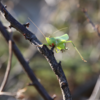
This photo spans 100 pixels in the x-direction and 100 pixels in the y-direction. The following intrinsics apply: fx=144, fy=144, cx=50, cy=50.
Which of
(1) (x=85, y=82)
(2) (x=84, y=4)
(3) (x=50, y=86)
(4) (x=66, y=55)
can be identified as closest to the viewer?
(1) (x=85, y=82)

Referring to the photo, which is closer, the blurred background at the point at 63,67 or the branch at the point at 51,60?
the branch at the point at 51,60

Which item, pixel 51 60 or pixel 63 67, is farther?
pixel 63 67

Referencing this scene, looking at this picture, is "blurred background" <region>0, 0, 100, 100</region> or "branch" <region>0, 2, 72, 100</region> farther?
"blurred background" <region>0, 0, 100, 100</region>

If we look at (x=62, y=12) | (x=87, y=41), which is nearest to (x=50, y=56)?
(x=62, y=12)

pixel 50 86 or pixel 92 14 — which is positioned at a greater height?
pixel 92 14

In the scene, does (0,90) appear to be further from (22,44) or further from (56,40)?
(22,44)

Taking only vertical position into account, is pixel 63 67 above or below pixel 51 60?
above

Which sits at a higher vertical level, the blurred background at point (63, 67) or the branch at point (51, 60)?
the blurred background at point (63, 67)

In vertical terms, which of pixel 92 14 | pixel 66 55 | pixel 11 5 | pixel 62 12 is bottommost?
pixel 66 55

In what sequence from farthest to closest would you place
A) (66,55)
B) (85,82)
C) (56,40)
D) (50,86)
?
1. (66,55)
2. (50,86)
3. (85,82)
4. (56,40)

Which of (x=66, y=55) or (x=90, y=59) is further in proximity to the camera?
(x=66, y=55)

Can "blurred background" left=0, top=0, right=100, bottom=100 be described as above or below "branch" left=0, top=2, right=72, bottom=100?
above
